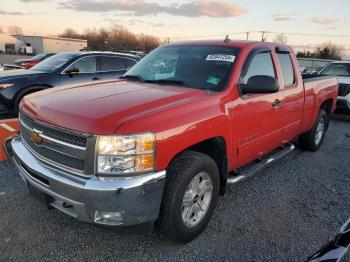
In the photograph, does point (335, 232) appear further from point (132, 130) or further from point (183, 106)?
point (132, 130)

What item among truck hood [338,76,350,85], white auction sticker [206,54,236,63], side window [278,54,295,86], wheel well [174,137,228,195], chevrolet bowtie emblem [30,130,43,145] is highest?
white auction sticker [206,54,236,63]

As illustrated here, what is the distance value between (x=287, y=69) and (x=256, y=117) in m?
1.36

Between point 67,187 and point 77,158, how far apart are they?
229 mm

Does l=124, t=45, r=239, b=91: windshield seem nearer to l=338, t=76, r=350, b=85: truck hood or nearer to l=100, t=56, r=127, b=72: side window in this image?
l=100, t=56, r=127, b=72: side window

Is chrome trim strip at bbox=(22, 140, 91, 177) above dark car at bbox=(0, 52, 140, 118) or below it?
below

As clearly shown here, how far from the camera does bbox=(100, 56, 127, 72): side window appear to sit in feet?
27.6

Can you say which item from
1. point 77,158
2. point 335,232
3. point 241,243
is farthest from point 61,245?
point 335,232

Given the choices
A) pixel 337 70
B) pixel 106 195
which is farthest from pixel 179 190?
pixel 337 70

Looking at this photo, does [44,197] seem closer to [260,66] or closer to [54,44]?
[260,66]

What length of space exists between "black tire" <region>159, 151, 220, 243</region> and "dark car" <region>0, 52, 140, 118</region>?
417 centimetres

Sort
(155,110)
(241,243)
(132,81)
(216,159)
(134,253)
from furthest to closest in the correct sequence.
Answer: (132,81)
(216,159)
(241,243)
(134,253)
(155,110)

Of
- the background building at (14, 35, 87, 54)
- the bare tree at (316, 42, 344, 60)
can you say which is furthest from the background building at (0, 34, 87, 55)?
the bare tree at (316, 42, 344, 60)

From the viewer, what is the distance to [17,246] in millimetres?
2955

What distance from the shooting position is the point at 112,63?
8.59 meters
